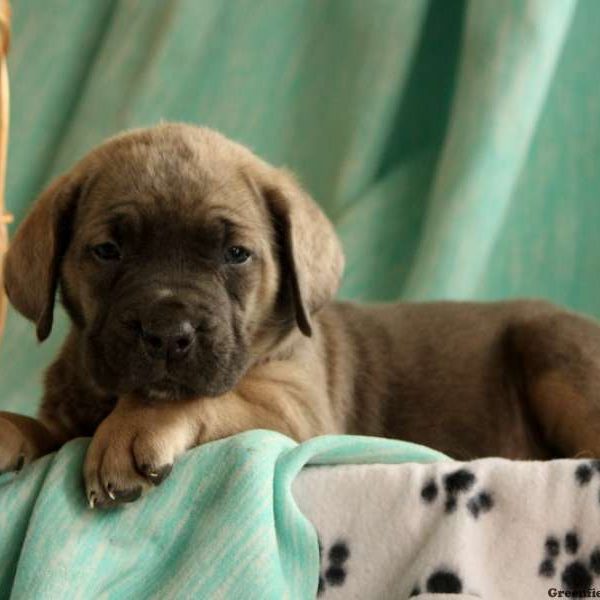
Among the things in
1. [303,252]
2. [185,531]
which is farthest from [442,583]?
[303,252]

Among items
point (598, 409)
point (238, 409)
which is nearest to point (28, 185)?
point (238, 409)

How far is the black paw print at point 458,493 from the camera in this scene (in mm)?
2021

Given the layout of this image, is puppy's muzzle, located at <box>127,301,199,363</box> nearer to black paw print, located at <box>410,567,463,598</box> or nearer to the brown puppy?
the brown puppy

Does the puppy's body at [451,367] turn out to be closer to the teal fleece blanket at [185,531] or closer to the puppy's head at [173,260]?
the puppy's head at [173,260]

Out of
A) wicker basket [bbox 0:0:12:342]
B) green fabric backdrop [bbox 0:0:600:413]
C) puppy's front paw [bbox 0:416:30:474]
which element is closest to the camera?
puppy's front paw [bbox 0:416:30:474]

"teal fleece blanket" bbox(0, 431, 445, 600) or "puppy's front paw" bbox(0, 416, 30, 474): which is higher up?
"teal fleece blanket" bbox(0, 431, 445, 600)

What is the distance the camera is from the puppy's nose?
237 cm

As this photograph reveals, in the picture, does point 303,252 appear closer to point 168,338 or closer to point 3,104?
point 168,338

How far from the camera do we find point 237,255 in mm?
2762

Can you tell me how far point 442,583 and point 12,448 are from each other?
113 cm

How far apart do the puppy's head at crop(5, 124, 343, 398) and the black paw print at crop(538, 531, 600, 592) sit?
3.14ft

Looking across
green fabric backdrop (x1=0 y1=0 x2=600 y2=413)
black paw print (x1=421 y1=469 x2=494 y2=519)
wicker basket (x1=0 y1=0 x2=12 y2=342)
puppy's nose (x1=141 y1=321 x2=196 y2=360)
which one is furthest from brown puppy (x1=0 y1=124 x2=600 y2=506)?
green fabric backdrop (x1=0 y1=0 x2=600 y2=413)

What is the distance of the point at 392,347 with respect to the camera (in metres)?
3.54

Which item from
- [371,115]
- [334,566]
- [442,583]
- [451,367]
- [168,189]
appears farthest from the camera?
[371,115]
